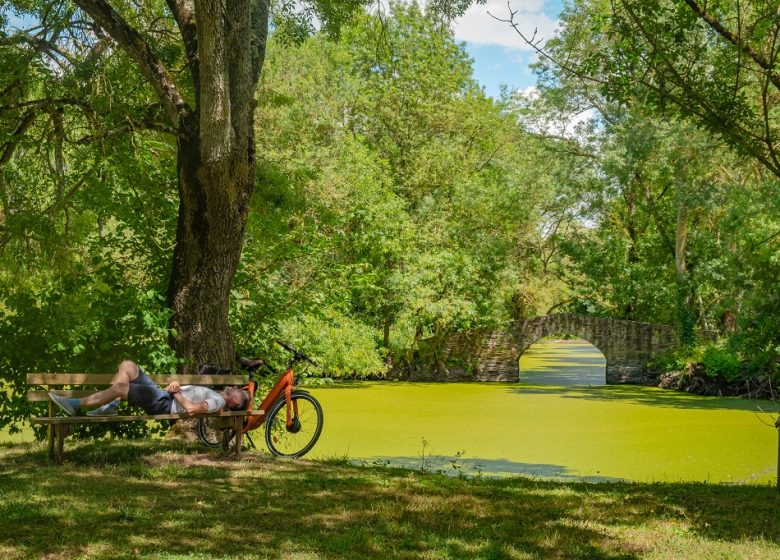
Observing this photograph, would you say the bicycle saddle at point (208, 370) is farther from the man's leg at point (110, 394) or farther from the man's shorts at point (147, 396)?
the man's leg at point (110, 394)

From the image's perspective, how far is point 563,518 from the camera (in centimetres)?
425

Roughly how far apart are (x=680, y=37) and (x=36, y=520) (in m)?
4.73

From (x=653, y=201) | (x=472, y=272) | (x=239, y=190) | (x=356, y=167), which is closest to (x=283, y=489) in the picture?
(x=239, y=190)

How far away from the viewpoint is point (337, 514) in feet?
13.5

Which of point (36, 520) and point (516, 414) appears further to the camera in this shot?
point (516, 414)

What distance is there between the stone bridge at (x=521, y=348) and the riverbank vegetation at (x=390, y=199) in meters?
0.74

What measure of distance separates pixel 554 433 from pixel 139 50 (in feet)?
26.7

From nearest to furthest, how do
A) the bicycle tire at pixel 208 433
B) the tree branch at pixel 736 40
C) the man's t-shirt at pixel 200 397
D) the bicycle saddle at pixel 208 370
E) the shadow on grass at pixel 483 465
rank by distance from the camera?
the tree branch at pixel 736 40, the man's t-shirt at pixel 200 397, the bicycle saddle at pixel 208 370, the bicycle tire at pixel 208 433, the shadow on grass at pixel 483 465

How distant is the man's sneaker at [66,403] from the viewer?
205 inches

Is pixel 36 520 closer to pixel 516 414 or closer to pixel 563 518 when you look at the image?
pixel 563 518

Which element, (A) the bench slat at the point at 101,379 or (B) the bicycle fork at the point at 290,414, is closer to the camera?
(A) the bench slat at the point at 101,379

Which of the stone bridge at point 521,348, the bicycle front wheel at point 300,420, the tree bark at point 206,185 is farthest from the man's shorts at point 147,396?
the stone bridge at point 521,348

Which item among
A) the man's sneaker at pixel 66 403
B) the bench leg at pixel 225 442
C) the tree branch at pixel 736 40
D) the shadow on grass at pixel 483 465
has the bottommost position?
the shadow on grass at pixel 483 465

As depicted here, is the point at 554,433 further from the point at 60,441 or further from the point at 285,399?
the point at 60,441
